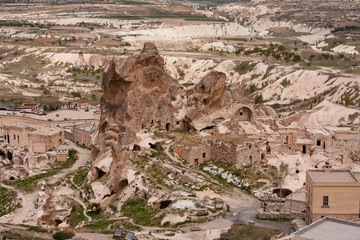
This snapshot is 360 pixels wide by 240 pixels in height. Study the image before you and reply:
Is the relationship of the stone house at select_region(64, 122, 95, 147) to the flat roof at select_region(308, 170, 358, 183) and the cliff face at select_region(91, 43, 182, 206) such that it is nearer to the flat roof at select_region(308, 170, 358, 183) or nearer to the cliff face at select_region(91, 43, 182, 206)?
the cliff face at select_region(91, 43, 182, 206)

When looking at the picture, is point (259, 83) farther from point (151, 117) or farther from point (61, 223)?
point (61, 223)

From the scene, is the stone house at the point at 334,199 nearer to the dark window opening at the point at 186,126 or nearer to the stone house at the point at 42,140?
the dark window opening at the point at 186,126

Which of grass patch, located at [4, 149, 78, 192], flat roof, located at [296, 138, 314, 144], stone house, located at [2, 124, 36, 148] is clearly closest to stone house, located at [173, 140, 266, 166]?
flat roof, located at [296, 138, 314, 144]

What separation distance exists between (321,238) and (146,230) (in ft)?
29.3

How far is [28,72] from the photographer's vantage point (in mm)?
115938

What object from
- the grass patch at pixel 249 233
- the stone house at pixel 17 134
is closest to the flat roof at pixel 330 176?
the grass patch at pixel 249 233

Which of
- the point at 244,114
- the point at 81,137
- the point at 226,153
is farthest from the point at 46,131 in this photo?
the point at 226,153

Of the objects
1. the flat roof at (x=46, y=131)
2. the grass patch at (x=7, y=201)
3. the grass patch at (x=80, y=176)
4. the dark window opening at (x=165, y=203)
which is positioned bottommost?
the grass patch at (x=7, y=201)

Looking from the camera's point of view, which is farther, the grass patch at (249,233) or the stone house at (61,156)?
the stone house at (61,156)

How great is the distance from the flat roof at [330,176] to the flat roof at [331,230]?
8.02 ft

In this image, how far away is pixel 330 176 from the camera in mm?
30422

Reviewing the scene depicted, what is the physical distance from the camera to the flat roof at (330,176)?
2998 cm

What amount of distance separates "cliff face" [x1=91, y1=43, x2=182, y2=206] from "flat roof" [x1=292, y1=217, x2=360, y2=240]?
18.2m

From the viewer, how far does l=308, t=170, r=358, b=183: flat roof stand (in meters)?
30.0
